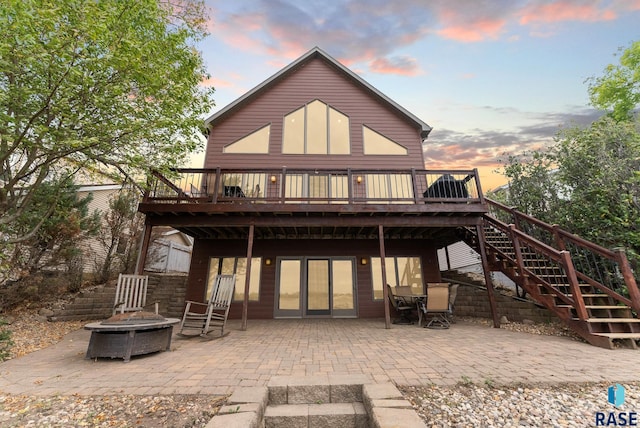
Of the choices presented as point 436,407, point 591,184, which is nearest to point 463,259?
point 591,184

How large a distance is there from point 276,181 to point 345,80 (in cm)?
506

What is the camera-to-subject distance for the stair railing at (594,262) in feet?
13.7

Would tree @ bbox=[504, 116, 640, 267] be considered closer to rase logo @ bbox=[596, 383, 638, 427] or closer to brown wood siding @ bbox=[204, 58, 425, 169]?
brown wood siding @ bbox=[204, 58, 425, 169]

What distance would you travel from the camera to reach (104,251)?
928cm

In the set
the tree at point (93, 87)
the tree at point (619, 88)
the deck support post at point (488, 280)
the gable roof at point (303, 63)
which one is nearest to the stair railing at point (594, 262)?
the deck support post at point (488, 280)

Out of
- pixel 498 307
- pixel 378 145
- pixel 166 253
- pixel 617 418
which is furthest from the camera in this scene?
pixel 166 253

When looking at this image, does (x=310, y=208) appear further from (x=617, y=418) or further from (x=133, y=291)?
(x=617, y=418)

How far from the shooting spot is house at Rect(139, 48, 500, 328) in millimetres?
6215

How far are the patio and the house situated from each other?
2416 millimetres

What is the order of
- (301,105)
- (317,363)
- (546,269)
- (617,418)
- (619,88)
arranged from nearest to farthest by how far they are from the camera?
(617,418)
(317,363)
(546,269)
(301,105)
(619,88)

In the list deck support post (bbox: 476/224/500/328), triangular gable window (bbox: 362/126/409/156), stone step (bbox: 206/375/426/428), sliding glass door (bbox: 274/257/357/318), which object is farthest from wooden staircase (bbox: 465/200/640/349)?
stone step (bbox: 206/375/426/428)

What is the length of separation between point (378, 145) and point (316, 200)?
3862mm

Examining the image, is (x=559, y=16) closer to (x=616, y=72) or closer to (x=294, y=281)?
(x=616, y=72)

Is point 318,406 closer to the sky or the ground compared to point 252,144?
closer to the ground
